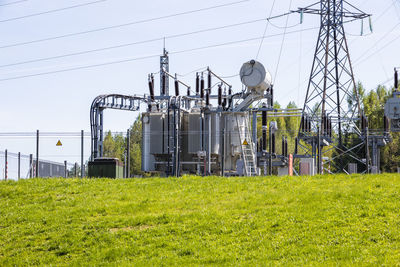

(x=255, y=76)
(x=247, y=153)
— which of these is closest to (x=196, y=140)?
(x=247, y=153)

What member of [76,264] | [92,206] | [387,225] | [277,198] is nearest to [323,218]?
[387,225]

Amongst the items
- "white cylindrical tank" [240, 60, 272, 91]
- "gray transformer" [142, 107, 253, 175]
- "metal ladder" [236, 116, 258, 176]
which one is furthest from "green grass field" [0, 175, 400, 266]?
"gray transformer" [142, 107, 253, 175]

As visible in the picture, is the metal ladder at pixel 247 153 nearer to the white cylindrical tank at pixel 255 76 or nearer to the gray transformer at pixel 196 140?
the gray transformer at pixel 196 140

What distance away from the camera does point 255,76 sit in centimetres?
3266

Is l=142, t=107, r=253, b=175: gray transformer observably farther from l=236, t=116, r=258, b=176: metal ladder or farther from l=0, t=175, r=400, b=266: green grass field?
l=0, t=175, r=400, b=266: green grass field

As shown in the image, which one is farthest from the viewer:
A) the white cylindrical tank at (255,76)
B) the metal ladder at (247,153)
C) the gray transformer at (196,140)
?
the gray transformer at (196,140)

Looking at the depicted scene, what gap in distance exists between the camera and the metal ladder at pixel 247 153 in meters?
32.9

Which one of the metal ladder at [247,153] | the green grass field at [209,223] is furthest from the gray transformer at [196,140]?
the green grass field at [209,223]

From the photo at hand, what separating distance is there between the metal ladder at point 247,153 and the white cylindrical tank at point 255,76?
2595mm

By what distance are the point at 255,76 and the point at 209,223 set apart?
20317 mm

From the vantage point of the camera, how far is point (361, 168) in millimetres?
47875

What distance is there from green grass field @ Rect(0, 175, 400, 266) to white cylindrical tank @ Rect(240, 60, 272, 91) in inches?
575

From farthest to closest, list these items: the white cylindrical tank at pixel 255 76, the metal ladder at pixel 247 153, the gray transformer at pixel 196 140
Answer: the gray transformer at pixel 196 140, the metal ladder at pixel 247 153, the white cylindrical tank at pixel 255 76

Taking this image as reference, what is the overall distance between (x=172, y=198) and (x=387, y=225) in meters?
6.61
